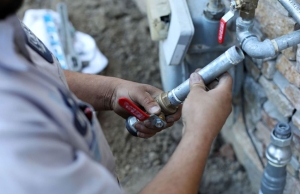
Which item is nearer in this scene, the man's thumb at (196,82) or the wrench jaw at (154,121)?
the man's thumb at (196,82)

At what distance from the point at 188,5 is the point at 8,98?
2.81 feet

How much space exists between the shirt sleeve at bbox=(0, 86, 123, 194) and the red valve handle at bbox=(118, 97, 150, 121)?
31 centimetres

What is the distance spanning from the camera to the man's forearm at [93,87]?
92 centimetres

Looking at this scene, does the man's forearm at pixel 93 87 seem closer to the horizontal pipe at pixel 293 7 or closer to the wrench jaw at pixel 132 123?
the wrench jaw at pixel 132 123

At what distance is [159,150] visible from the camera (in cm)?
161

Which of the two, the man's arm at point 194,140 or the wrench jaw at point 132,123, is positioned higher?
the man's arm at point 194,140

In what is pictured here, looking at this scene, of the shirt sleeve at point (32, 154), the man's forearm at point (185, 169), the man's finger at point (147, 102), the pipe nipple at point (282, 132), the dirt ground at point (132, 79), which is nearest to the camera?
the shirt sleeve at point (32, 154)

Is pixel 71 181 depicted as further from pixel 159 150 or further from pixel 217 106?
pixel 159 150

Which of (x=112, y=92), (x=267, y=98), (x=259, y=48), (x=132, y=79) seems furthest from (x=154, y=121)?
(x=132, y=79)

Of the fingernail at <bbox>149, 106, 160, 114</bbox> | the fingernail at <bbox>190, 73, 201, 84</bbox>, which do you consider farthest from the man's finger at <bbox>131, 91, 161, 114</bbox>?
the fingernail at <bbox>190, 73, 201, 84</bbox>

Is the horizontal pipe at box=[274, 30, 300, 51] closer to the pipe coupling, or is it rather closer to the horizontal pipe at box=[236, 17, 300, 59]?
the horizontal pipe at box=[236, 17, 300, 59]

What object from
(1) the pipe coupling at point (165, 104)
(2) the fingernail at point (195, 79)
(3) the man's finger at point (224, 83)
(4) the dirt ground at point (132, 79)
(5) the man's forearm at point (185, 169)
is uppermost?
(5) the man's forearm at point (185, 169)

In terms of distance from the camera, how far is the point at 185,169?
0.63 m

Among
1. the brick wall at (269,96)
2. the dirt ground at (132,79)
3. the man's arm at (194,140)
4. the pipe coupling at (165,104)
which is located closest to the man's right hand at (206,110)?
the man's arm at (194,140)
